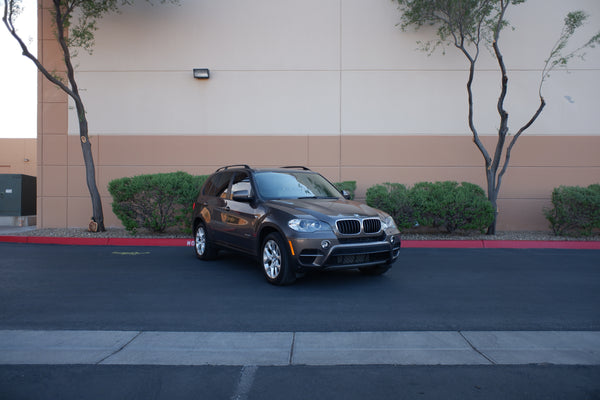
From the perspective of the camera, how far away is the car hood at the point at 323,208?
631 centimetres

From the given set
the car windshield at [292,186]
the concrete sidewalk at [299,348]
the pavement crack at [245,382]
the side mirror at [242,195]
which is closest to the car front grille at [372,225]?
the car windshield at [292,186]

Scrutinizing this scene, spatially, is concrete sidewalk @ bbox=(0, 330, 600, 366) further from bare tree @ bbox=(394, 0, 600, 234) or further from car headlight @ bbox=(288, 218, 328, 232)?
bare tree @ bbox=(394, 0, 600, 234)

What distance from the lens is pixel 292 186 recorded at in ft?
24.7

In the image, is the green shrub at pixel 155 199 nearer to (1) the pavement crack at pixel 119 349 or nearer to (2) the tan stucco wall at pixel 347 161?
(2) the tan stucco wall at pixel 347 161

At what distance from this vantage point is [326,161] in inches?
520

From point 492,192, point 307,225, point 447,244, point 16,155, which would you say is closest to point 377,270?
point 307,225

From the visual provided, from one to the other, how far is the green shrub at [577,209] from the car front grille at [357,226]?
288 inches

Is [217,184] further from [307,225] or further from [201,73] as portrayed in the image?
[201,73]

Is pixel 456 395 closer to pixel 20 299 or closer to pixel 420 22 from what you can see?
pixel 20 299

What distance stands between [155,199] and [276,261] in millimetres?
6148

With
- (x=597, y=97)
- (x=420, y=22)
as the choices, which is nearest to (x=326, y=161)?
(x=420, y=22)

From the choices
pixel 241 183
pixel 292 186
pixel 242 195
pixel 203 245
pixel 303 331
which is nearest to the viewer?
pixel 303 331

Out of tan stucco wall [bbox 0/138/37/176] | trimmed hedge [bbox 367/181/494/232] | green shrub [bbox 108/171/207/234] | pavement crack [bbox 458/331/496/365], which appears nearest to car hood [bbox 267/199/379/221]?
pavement crack [bbox 458/331/496/365]

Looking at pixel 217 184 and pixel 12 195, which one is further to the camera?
pixel 12 195
